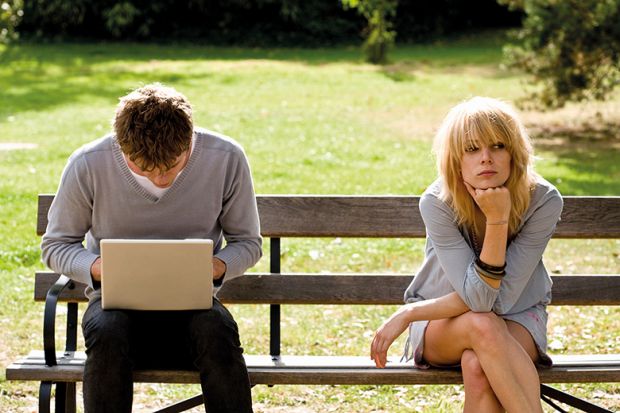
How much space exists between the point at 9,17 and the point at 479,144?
69.5 feet

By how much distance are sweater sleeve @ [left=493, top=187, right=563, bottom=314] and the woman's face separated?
19 centimetres

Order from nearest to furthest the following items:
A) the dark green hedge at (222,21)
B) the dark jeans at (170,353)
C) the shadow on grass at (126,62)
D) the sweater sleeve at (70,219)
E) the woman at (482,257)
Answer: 1. the dark jeans at (170,353)
2. the woman at (482,257)
3. the sweater sleeve at (70,219)
4. the shadow on grass at (126,62)
5. the dark green hedge at (222,21)

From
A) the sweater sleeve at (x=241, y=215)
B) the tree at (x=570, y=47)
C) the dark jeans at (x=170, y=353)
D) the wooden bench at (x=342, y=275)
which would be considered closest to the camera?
the dark jeans at (x=170, y=353)

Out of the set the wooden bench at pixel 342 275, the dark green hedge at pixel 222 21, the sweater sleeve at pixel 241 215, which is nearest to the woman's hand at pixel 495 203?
the wooden bench at pixel 342 275

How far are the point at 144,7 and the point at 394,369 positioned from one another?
24116mm

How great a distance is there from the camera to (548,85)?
1273cm

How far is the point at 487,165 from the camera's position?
11.7 feet

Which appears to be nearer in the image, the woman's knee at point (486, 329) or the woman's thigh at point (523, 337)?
the woman's knee at point (486, 329)

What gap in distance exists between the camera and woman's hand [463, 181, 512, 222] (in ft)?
11.7

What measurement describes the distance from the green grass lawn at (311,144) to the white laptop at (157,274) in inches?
53.6

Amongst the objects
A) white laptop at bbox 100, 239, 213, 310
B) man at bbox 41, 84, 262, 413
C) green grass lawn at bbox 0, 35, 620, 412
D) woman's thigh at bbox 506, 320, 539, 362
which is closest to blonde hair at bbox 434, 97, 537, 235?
woman's thigh at bbox 506, 320, 539, 362

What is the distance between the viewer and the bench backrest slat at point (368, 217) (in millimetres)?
4285

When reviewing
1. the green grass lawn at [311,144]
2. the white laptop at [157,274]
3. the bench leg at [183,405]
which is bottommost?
the green grass lawn at [311,144]

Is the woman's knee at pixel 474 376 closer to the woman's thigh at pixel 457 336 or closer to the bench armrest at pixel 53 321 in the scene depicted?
the woman's thigh at pixel 457 336
